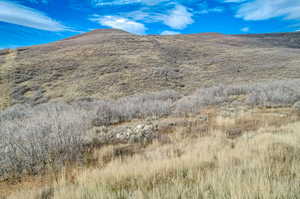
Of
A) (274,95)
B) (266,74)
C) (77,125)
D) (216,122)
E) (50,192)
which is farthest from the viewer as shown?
(266,74)

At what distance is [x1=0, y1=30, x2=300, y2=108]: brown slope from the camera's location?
18.5m

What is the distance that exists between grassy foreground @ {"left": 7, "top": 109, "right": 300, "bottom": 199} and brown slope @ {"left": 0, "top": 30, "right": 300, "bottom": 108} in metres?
13.6

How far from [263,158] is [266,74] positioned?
23285 millimetres

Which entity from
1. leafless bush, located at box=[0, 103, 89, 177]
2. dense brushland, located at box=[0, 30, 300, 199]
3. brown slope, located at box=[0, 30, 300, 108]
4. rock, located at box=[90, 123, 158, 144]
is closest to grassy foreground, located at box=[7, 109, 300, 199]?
dense brushland, located at box=[0, 30, 300, 199]

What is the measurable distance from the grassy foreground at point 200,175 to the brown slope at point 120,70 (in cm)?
1357

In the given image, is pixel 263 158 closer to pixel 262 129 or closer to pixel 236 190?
pixel 236 190

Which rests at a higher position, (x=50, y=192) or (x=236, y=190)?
(x=236, y=190)

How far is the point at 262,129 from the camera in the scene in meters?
5.23

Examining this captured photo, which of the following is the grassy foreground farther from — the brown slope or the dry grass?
the dry grass

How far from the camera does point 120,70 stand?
23594 mm

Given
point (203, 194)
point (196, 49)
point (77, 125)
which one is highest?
point (196, 49)

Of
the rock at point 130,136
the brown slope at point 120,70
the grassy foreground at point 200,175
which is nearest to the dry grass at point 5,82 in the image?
the brown slope at point 120,70

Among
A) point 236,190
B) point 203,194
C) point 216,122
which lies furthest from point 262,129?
point 203,194

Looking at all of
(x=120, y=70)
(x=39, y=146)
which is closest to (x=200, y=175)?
(x=39, y=146)
